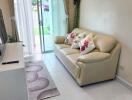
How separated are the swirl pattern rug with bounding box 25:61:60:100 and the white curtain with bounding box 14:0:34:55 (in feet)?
3.12

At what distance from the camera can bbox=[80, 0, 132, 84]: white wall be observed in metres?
2.46

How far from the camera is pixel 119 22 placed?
2645 millimetres

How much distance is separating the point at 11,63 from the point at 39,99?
0.94 m

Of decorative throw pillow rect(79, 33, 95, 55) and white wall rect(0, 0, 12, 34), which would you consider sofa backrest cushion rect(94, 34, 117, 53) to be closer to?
decorative throw pillow rect(79, 33, 95, 55)

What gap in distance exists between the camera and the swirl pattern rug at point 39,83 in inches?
96.7

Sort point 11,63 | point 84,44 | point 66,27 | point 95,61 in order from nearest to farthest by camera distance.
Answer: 1. point 11,63
2. point 95,61
3. point 84,44
4. point 66,27

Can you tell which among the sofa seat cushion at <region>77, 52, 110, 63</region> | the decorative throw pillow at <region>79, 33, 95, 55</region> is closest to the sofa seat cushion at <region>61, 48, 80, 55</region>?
the decorative throw pillow at <region>79, 33, 95, 55</region>

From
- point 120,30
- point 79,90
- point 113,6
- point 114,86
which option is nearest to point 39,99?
point 79,90

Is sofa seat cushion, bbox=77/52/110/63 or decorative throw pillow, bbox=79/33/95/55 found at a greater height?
decorative throw pillow, bbox=79/33/95/55

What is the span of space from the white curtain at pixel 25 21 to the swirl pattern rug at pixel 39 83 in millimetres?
951

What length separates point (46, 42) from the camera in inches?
184

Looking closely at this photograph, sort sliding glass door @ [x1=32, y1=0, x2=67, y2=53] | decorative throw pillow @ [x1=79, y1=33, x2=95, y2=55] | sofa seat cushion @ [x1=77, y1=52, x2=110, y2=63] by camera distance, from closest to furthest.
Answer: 1. sofa seat cushion @ [x1=77, y1=52, x2=110, y2=63]
2. decorative throw pillow @ [x1=79, y1=33, x2=95, y2=55]
3. sliding glass door @ [x1=32, y1=0, x2=67, y2=53]

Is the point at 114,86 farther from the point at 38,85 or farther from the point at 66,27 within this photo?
the point at 66,27

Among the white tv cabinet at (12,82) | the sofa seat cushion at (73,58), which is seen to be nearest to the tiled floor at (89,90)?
the sofa seat cushion at (73,58)
